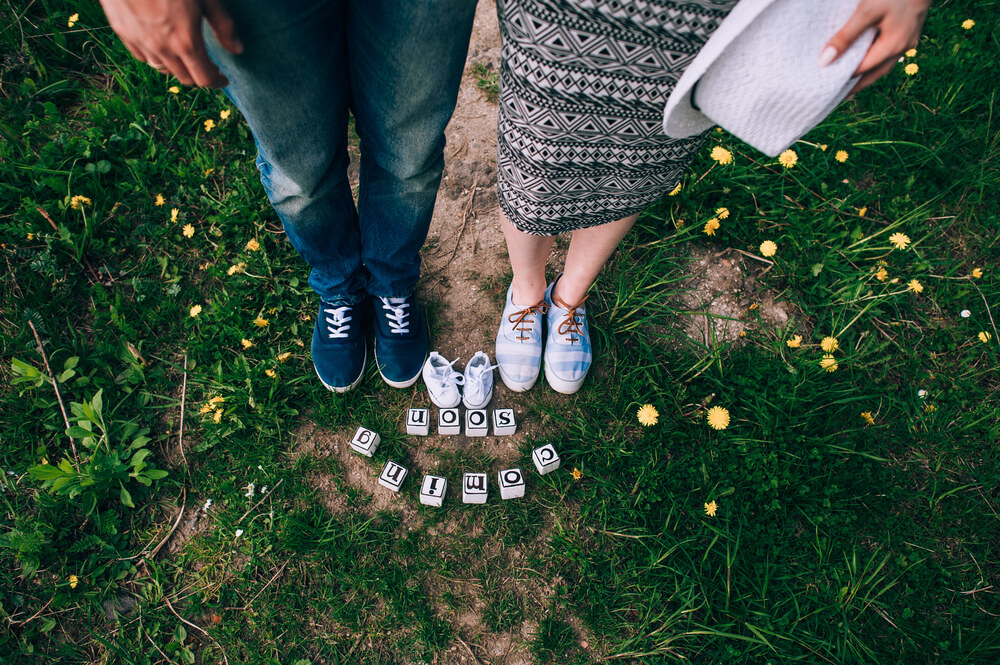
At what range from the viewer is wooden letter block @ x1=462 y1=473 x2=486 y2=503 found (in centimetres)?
195

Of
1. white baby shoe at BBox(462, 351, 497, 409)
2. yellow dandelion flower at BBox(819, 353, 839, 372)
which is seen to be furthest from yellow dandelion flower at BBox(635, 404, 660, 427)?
yellow dandelion flower at BBox(819, 353, 839, 372)

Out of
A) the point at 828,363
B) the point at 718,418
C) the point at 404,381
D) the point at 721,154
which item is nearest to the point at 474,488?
the point at 404,381

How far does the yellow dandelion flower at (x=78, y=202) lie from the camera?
234 cm

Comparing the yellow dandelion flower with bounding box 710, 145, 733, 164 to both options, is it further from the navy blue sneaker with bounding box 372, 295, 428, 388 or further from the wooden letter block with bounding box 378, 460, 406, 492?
the wooden letter block with bounding box 378, 460, 406, 492

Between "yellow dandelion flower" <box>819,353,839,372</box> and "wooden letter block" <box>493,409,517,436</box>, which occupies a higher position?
"yellow dandelion flower" <box>819,353,839,372</box>

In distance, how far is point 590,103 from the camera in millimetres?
1166

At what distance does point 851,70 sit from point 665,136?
1.37 feet

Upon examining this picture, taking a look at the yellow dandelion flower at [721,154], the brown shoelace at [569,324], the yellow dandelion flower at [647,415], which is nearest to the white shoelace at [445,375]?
the brown shoelace at [569,324]

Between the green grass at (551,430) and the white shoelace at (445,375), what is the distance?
9.2 inches

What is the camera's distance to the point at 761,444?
203 centimetres

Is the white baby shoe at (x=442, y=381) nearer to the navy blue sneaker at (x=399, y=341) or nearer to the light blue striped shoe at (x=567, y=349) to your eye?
the navy blue sneaker at (x=399, y=341)

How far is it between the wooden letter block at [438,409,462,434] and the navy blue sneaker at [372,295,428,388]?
21 centimetres

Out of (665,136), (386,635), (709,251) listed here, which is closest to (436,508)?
(386,635)

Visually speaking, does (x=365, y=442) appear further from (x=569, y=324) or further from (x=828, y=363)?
(x=828, y=363)
